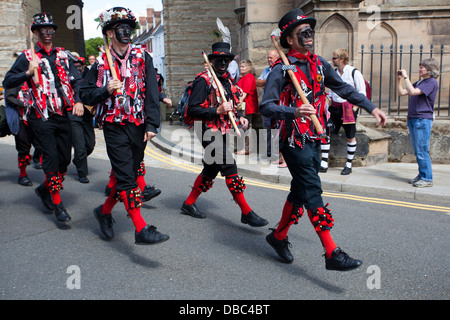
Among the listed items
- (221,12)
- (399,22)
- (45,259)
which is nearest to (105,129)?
(45,259)

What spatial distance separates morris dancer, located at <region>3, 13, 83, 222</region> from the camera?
516 centimetres

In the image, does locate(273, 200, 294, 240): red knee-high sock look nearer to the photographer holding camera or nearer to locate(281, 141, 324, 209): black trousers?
locate(281, 141, 324, 209): black trousers

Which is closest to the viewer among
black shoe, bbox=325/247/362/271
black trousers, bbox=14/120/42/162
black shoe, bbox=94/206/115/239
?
black shoe, bbox=325/247/362/271

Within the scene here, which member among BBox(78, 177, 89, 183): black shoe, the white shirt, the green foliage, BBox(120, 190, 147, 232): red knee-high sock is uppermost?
the green foliage

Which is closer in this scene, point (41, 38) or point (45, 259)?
point (45, 259)

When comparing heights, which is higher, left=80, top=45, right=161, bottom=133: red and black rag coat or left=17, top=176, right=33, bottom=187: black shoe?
left=80, top=45, right=161, bottom=133: red and black rag coat

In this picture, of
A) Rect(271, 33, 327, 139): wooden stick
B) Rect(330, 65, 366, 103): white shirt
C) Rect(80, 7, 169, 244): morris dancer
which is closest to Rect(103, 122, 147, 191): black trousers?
Rect(80, 7, 169, 244): morris dancer

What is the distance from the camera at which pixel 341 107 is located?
7703 mm

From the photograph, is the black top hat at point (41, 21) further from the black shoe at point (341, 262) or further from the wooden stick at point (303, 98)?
the black shoe at point (341, 262)

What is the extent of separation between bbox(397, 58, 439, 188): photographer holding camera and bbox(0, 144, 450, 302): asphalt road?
1.05 metres

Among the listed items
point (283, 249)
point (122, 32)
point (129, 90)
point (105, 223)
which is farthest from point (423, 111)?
point (105, 223)

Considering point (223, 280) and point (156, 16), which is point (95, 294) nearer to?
point (223, 280)

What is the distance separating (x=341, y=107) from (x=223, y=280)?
4.79 metres

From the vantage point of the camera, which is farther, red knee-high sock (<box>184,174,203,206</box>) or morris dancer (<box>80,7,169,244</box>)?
red knee-high sock (<box>184,174,203,206</box>)
